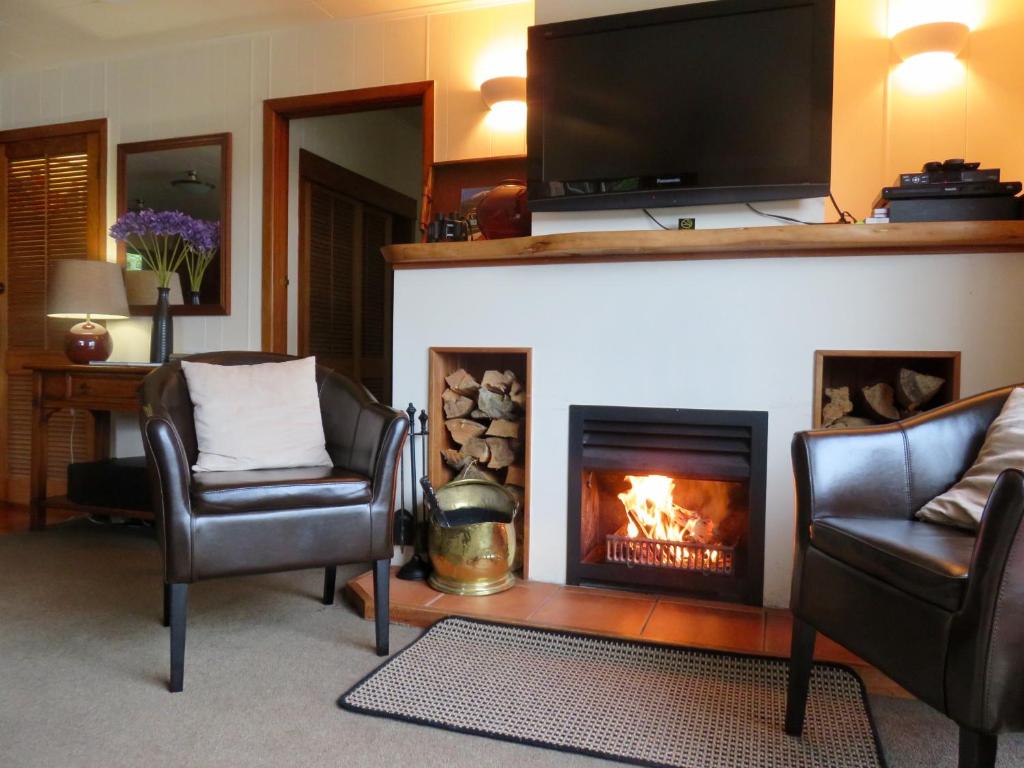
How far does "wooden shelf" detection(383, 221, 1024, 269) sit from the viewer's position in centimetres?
219

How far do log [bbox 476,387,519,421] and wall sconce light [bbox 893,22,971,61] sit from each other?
1877 millimetres

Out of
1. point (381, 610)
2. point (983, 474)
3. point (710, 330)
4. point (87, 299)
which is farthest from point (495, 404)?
point (87, 299)

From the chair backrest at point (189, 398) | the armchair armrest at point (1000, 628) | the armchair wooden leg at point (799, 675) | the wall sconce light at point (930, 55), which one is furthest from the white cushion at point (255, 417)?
the wall sconce light at point (930, 55)

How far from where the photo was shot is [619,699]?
73.1 inches

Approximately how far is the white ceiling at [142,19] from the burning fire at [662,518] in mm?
2245

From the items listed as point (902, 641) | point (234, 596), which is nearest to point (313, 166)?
point (234, 596)

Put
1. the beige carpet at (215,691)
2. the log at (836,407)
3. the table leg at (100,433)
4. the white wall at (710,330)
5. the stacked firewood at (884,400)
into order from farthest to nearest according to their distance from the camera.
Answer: the table leg at (100,433)
the log at (836,407)
the stacked firewood at (884,400)
the white wall at (710,330)
the beige carpet at (215,691)

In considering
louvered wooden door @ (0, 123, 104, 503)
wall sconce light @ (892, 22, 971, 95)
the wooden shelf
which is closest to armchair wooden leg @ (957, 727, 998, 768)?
the wooden shelf

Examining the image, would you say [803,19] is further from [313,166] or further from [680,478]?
[313,166]

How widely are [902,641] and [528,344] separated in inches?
62.8

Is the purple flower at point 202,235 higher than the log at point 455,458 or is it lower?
higher

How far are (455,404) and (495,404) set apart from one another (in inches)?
6.1

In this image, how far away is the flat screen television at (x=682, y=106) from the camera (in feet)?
7.80

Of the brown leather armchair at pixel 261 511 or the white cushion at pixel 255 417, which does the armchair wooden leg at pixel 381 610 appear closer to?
the brown leather armchair at pixel 261 511
